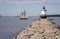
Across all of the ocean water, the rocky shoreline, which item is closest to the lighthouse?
the rocky shoreline

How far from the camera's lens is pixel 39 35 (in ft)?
94.8

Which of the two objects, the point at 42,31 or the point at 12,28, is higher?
the point at 42,31

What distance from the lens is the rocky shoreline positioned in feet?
95.8

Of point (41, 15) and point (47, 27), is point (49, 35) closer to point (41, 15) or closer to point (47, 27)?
point (47, 27)

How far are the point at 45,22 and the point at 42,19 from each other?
2.54 feet

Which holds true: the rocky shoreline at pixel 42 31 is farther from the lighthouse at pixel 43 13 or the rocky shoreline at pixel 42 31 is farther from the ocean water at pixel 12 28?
the ocean water at pixel 12 28

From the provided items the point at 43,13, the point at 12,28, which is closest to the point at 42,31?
the point at 43,13

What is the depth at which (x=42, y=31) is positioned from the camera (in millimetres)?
30109

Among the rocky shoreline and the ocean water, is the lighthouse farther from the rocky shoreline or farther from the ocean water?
the ocean water

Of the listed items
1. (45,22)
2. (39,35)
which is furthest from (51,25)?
(39,35)

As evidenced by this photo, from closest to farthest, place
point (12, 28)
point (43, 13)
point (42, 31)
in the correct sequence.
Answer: point (42, 31) < point (43, 13) < point (12, 28)

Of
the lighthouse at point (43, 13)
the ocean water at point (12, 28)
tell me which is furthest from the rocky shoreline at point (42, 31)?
the ocean water at point (12, 28)

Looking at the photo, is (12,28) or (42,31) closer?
(42,31)

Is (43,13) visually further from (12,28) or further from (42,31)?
(12,28)
